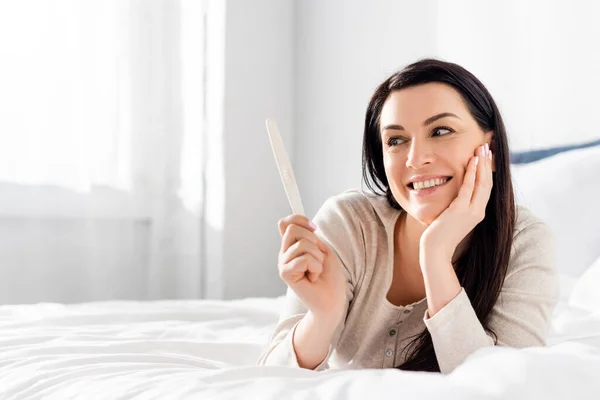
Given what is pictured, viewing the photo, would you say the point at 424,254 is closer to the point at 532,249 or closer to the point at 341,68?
the point at 532,249

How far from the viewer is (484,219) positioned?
116 cm

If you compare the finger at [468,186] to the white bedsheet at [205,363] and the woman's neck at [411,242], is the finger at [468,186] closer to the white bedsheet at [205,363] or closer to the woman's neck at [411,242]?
the woman's neck at [411,242]

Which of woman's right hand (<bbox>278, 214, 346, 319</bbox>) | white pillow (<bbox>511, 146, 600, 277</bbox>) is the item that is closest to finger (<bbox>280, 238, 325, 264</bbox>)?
woman's right hand (<bbox>278, 214, 346, 319</bbox>)

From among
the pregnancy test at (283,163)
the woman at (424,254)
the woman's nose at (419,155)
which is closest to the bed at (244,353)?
the woman at (424,254)

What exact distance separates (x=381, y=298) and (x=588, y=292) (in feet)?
1.81

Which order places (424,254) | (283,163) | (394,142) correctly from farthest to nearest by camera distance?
(394,142), (424,254), (283,163)

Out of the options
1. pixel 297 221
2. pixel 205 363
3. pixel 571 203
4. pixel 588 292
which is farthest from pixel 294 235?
pixel 571 203

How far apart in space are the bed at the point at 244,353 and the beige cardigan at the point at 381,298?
0.09m

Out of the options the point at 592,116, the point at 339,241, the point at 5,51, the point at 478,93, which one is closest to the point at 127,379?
the point at 339,241

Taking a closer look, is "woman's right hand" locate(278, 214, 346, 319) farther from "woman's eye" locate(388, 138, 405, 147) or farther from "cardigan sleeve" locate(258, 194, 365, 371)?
"woman's eye" locate(388, 138, 405, 147)

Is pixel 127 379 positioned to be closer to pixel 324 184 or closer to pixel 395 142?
pixel 395 142

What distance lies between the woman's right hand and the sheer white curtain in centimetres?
168

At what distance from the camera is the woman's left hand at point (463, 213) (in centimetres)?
102

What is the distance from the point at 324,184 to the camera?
3.00 metres
